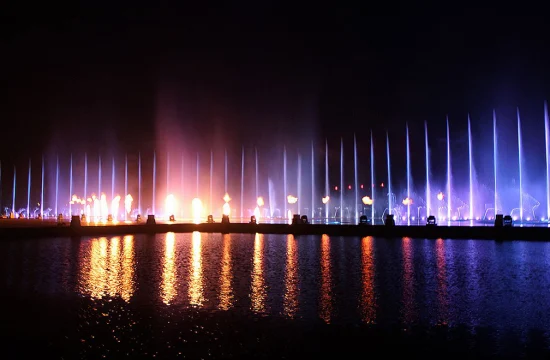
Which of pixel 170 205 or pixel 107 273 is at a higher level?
pixel 170 205

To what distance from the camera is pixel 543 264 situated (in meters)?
9.75

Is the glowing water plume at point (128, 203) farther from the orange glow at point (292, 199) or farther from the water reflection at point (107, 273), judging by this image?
the water reflection at point (107, 273)

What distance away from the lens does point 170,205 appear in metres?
51.0

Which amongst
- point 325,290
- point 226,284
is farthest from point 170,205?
point 325,290

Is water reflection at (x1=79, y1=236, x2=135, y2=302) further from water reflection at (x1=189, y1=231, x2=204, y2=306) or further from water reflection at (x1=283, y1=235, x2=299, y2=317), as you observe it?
water reflection at (x1=283, y1=235, x2=299, y2=317)

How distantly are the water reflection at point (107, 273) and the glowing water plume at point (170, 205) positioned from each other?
37286 millimetres

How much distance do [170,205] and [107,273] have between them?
141 feet

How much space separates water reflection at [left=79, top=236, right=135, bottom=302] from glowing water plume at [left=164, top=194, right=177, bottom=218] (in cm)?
3729

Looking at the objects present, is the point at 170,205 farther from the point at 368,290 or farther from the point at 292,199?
the point at 368,290

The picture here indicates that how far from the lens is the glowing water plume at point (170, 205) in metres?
50.0

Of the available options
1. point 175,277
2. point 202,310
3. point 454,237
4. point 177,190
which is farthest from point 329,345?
point 177,190

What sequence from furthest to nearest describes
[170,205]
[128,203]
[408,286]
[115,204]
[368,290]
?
[115,204] < [128,203] < [170,205] < [408,286] < [368,290]

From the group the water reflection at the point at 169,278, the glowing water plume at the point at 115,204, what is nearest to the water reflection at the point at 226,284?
the water reflection at the point at 169,278

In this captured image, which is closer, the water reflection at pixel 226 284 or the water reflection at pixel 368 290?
the water reflection at pixel 368 290
